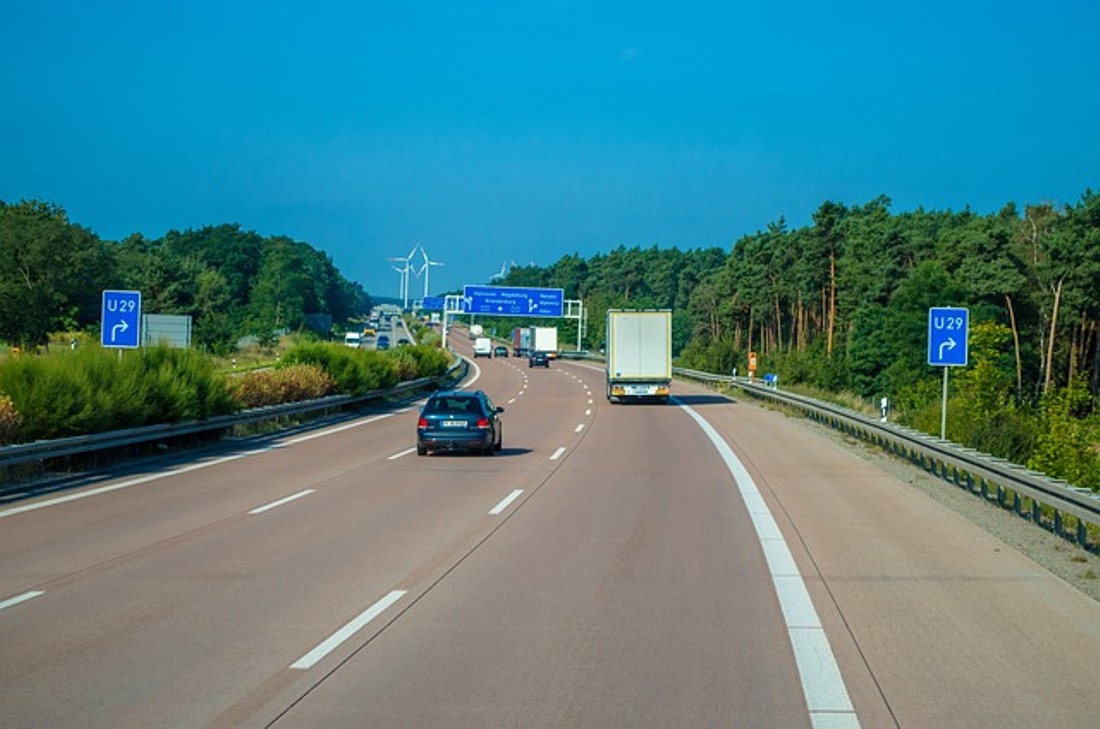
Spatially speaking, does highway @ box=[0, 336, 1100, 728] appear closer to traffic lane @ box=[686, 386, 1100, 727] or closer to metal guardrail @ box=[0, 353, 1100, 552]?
traffic lane @ box=[686, 386, 1100, 727]

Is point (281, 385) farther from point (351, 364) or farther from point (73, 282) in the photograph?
point (73, 282)

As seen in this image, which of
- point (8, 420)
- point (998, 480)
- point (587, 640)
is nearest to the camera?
point (587, 640)

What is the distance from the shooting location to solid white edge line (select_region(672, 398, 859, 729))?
664cm

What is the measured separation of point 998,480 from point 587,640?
393 inches

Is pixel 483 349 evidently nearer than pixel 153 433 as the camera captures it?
No

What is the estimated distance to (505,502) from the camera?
669 inches

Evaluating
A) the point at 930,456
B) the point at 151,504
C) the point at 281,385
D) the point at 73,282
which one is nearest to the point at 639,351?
the point at 281,385

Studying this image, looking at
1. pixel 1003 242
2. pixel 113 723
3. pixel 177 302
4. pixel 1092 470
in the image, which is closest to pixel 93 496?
pixel 113 723

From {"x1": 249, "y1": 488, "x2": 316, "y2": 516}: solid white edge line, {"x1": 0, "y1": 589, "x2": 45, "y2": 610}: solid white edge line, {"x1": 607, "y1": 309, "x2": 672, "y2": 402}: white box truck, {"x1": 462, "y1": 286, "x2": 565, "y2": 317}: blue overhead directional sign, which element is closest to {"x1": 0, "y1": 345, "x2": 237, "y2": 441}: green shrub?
{"x1": 249, "y1": 488, "x2": 316, "y2": 516}: solid white edge line

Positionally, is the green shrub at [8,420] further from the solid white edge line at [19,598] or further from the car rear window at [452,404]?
the solid white edge line at [19,598]

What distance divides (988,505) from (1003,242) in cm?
6349

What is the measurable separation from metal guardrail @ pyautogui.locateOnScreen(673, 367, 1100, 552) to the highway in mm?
907

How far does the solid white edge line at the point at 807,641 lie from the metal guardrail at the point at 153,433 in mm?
11125

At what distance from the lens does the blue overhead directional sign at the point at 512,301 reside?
97219mm
